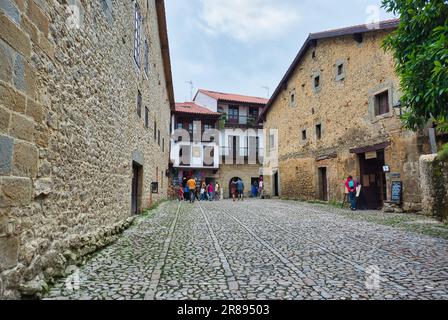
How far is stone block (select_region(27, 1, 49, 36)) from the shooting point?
2691 millimetres

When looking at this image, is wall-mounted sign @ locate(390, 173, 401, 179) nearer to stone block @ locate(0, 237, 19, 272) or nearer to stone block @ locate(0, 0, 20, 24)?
stone block @ locate(0, 237, 19, 272)

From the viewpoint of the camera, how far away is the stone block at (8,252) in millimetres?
2271

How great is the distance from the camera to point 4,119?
232 cm

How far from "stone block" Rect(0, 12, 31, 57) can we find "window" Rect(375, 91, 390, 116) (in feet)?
38.0

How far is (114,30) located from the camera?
5754 millimetres

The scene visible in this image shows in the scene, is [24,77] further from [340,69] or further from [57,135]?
[340,69]

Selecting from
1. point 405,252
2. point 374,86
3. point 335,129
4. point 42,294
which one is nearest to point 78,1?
point 42,294

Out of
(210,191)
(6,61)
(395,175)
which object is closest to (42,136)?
(6,61)

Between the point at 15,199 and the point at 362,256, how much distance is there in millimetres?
4334

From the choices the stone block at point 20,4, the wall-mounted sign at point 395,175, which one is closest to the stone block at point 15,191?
the stone block at point 20,4

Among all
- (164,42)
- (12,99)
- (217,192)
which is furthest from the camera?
(217,192)

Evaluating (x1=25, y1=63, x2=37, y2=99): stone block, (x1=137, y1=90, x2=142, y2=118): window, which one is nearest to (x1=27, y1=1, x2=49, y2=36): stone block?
(x1=25, y1=63, x2=37, y2=99): stone block

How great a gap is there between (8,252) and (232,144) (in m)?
24.0

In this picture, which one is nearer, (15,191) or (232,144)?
(15,191)
